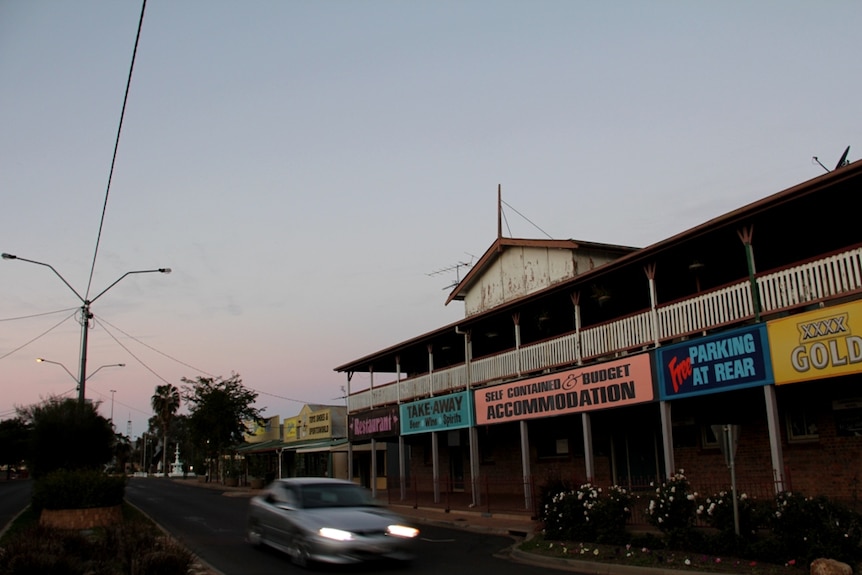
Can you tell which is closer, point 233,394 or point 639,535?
point 639,535

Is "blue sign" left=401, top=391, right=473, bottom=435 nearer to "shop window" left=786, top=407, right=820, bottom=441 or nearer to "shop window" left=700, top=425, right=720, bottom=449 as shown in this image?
"shop window" left=700, top=425, right=720, bottom=449

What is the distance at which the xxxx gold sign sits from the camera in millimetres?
12969

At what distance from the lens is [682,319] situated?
17000 millimetres

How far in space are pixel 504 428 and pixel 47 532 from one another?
18263mm

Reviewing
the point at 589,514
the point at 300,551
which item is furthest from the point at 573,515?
the point at 300,551

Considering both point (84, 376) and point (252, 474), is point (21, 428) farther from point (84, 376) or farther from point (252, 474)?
point (84, 376)

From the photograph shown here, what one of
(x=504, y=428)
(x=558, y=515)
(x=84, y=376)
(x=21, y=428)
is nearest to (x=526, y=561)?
(x=558, y=515)

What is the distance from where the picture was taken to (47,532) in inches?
487

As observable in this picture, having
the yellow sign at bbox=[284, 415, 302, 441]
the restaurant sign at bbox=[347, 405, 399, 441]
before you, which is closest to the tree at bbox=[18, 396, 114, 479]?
the restaurant sign at bbox=[347, 405, 399, 441]

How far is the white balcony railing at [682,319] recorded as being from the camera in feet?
44.8

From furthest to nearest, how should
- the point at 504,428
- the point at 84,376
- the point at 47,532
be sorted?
the point at 504,428, the point at 84,376, the point at 47,532

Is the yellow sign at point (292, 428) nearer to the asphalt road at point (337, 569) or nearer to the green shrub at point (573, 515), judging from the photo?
the asphalt road at point (337, 569)

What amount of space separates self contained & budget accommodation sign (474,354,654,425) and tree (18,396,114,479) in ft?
44.3

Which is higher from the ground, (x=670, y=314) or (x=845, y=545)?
(x=670, y=314)
